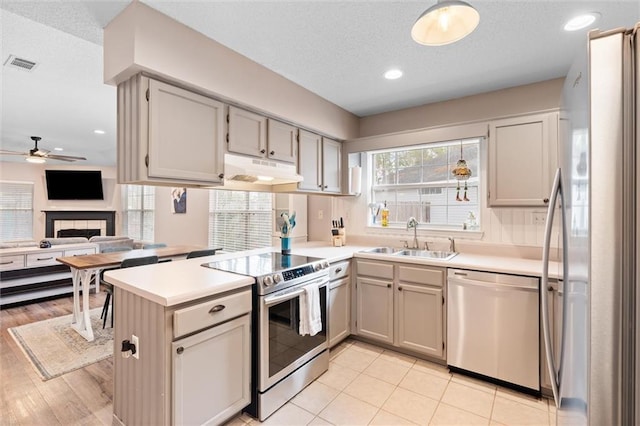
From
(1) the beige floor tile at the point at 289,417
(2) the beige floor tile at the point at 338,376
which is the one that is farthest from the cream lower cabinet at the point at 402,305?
(1) the beige floor tile at the point at 289,417

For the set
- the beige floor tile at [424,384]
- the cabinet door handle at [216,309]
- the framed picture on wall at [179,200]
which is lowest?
the beige floor tile at [424,384]

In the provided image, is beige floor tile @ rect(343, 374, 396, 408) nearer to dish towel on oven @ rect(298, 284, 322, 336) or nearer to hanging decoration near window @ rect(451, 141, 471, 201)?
dish towel on oven @ rect(298, 284, 322, 336)

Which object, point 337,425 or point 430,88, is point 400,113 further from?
point 337,425

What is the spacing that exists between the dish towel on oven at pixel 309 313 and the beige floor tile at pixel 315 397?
1.42ft

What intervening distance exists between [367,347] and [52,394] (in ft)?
8.51

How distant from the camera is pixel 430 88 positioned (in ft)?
9.55

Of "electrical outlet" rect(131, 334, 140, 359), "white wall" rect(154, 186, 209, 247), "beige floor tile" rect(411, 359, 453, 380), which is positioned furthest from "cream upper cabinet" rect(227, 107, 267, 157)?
"white wall" rect(154, 186, 209, 247)

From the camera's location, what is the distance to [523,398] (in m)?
2.21

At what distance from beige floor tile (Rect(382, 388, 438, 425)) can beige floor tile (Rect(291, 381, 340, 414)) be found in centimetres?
40

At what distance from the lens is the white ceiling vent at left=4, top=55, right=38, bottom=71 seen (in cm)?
248

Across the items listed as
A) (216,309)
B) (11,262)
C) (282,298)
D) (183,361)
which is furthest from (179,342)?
(11,262)

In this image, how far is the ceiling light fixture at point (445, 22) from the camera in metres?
1.35

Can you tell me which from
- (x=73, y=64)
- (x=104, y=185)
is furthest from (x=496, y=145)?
(x=104, y=185)

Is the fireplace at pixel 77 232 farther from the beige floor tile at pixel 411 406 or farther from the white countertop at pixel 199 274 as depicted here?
the beige floor tile at pixel 411 406
